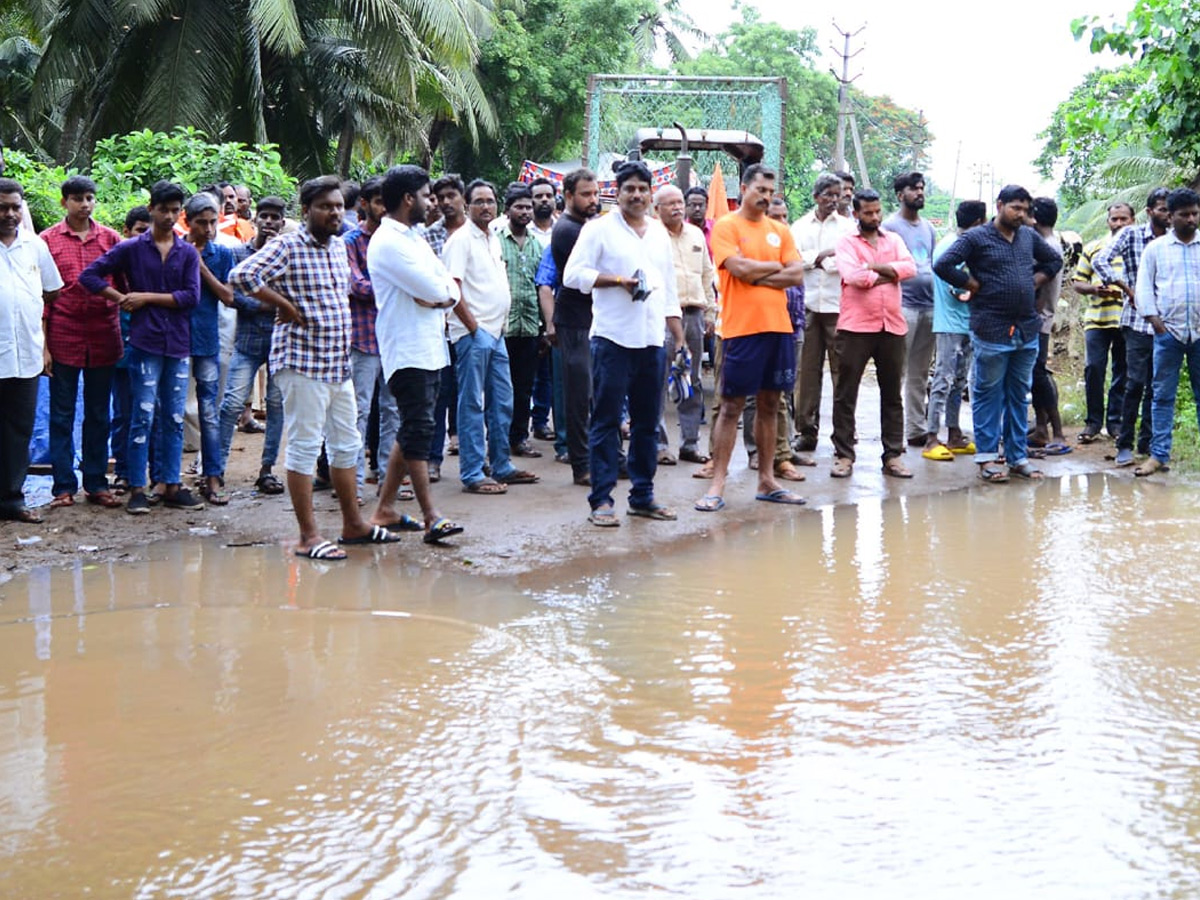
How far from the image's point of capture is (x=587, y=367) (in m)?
8.25

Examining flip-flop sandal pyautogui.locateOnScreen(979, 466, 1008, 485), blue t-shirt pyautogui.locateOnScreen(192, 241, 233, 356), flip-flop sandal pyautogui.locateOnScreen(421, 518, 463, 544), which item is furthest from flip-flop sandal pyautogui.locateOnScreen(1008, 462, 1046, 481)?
blue t-shirt pyautogui.locateOnScreen(192, 241, 233, 356)

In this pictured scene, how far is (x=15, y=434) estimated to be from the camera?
7316 millimetres

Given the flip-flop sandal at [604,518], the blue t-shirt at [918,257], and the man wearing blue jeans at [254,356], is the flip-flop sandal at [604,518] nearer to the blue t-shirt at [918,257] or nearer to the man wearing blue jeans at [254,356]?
the man wearing blue jeans at [254,356]

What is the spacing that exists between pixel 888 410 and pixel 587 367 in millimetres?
2138

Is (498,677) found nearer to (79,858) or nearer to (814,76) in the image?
(79,858)

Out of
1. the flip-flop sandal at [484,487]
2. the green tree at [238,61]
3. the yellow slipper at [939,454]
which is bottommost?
the flip-flop sandal at [484,487]

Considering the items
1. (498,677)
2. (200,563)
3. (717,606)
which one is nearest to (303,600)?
(200,563)

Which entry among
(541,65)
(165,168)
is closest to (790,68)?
(541,65)

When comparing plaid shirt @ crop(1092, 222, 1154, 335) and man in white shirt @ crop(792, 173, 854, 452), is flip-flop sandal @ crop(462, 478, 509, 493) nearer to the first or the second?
man in white shirt @ crop(792, 173, 854, 452)

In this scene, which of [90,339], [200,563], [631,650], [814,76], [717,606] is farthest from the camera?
[814,76]

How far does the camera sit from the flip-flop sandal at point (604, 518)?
715 centimetres

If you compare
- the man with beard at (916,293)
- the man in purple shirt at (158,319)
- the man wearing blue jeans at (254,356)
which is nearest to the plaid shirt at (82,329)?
the man in purple shirt at (158,319)

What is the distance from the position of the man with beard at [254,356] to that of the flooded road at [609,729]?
176 cm

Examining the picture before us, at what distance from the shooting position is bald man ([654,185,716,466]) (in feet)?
29.8
